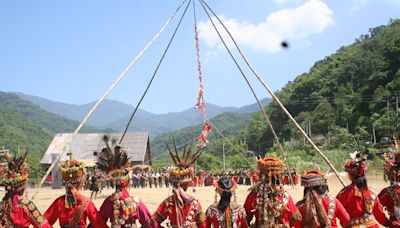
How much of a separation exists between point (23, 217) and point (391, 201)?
6.03 metres

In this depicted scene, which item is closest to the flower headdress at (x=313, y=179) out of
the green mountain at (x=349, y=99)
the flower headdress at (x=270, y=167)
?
the flower headdress at (x=270, y=167)

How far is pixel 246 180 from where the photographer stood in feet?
136

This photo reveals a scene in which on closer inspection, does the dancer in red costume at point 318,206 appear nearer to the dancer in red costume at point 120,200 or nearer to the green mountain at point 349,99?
the dancer in red costume at point 120,200

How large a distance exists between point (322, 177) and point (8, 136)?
9334cm

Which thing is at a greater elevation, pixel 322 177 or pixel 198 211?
pixel 322 177

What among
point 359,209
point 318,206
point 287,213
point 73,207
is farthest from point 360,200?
point 73,207

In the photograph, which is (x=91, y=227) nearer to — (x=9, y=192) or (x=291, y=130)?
(x=9, y=192)

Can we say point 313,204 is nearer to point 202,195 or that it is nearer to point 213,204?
point 213,204

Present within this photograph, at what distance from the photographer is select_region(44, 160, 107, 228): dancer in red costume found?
7.35 metres

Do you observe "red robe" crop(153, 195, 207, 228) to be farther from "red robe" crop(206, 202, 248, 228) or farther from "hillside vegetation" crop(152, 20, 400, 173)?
"hillside vegetation" crop(152, 20, 400, 173)

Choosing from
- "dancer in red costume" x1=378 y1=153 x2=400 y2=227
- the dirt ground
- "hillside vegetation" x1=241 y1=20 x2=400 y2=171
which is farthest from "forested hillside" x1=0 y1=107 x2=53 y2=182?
"dancer in red costume" x1=378 y1=153 x2=400 y2=227

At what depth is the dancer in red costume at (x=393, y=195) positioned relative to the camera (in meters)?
7.75

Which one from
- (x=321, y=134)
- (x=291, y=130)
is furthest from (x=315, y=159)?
(x=291, y=130)

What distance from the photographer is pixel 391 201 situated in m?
7.89
